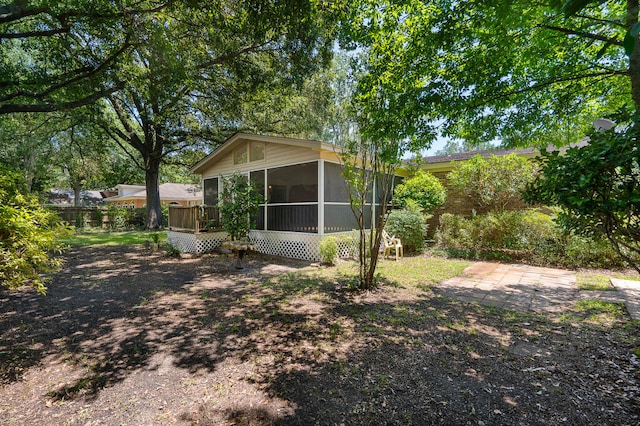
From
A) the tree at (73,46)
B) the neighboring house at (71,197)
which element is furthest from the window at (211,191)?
the neighboring house at (71,197)

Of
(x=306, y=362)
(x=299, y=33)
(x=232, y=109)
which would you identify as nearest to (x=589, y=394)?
(x=306, y=362)

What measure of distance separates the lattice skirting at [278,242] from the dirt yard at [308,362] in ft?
11.6

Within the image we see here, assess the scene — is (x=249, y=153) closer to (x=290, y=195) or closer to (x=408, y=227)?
(x=290, y=195)

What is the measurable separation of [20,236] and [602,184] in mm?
5515

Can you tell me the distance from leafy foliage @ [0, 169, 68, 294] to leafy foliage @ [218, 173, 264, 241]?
223 inches

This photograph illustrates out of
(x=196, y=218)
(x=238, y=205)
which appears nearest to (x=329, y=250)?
(x=238, y=205)

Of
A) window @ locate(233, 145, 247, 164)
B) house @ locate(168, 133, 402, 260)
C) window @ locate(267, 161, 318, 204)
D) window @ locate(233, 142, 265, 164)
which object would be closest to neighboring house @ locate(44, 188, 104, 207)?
window @ locate(233, 145, 247, 164)

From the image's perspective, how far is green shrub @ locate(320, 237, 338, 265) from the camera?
760 centimetres

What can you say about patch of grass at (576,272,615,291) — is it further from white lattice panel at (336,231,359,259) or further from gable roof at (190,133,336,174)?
gable roof at (190,133,336,174)

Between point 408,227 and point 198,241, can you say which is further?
point 198,241

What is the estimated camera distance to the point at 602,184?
7.51ft

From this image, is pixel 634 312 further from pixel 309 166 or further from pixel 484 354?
pixel 309 166

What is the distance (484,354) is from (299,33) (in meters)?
6.58

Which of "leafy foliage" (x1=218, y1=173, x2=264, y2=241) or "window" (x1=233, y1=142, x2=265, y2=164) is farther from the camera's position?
"window" (x1=233, y1=142, x2=265, y2=164)
